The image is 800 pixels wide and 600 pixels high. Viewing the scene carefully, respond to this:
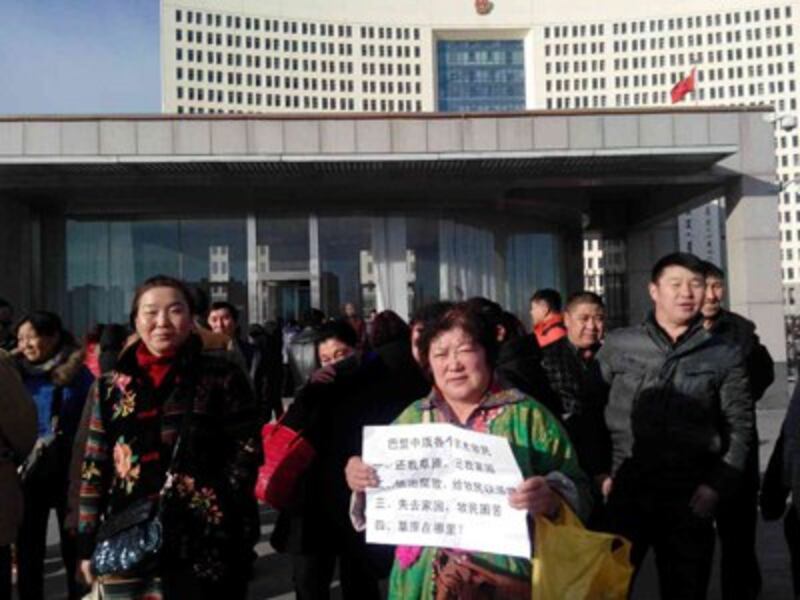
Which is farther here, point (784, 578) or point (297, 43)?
point (297, 43)

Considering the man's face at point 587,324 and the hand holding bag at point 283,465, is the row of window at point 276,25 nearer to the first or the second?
the man's face at point 587,324

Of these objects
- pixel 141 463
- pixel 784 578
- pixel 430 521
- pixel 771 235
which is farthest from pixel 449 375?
pixel 771 235

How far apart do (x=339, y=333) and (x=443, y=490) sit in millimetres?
1775

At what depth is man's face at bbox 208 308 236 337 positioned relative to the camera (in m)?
7.39

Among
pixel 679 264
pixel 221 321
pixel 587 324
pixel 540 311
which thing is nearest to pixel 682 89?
pixel 221 321

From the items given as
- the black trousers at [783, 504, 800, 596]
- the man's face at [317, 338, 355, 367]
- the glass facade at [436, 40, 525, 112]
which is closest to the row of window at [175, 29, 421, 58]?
the glass facade at [436, 40, 525, 112]

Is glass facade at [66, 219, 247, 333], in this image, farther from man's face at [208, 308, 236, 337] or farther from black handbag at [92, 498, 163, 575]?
black handbag at [92, 498, 163, 575]

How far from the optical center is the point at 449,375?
8.86 ft

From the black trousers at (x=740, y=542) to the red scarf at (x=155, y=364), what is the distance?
10.3 feet

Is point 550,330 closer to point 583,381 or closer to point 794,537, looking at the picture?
point 583,381

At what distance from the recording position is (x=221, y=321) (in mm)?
7422

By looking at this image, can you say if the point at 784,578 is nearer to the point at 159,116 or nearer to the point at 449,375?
the point at 449,375

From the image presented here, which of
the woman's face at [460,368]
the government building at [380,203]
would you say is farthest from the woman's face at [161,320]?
the government building at [380,203]

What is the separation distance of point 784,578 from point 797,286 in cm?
11405
